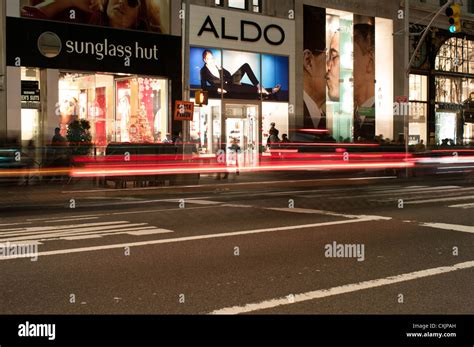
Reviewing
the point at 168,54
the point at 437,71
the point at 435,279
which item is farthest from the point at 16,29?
the point at 437,71

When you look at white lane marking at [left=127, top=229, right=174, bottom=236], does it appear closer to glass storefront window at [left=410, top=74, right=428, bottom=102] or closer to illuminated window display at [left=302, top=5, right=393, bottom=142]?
illuminated window display at [left=302, top=5, right=393, bottom=142]

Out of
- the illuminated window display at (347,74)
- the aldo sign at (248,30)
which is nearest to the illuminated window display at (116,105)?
the aldo sign at (248,30)

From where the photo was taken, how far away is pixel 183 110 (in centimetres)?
2069

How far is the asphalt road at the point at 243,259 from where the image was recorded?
627 cm

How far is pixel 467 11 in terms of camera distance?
4025 cm

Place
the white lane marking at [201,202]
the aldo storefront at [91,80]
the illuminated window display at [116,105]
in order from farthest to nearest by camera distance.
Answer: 1. the illuminated window display at [116,105]
2. the aldo storefront at [91,80]
3. the white lane marking at [201,202]

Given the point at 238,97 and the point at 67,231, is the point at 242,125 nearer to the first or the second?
the point at 238,97

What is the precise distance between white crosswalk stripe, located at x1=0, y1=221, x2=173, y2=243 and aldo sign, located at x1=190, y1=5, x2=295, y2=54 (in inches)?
659

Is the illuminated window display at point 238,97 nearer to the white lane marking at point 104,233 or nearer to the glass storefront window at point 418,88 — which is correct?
the glass storefront window at point 418,88

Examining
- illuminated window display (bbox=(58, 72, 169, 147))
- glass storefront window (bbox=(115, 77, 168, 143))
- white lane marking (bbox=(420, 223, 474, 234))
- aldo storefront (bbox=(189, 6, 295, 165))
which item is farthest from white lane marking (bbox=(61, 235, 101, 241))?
aldo storefront (bbox=(189, 6, 295, 165))

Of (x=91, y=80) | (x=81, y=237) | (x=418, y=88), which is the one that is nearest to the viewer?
(x=81, y=237)
